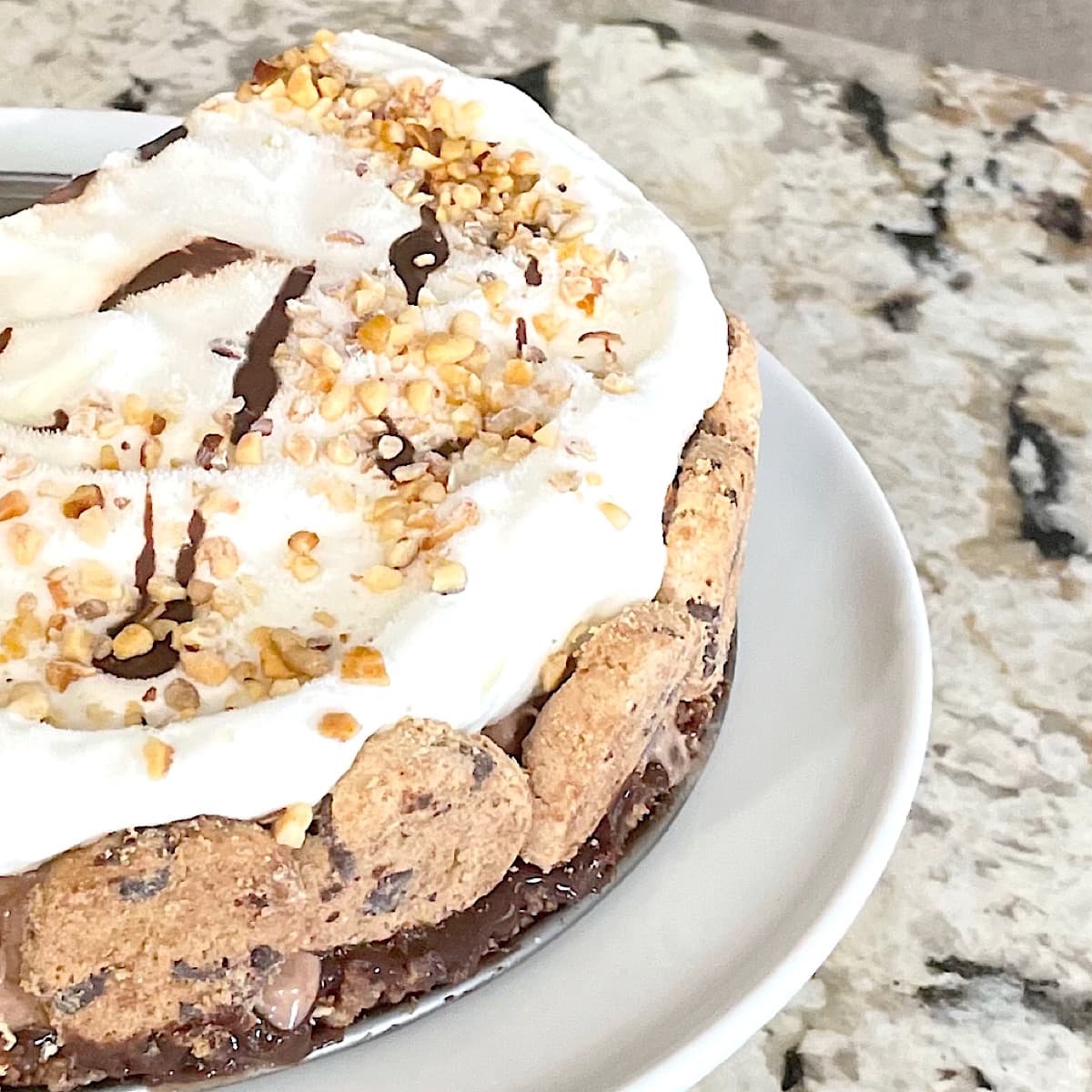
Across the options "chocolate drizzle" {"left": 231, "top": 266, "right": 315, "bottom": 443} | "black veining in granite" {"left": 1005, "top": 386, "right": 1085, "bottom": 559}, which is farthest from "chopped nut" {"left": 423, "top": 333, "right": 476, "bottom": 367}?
"black veining in granite" {"left": 1005, "top": 386, "right": 1085, "bottom": 559}

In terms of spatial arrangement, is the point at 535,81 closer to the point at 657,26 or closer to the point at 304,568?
the point at 657,26

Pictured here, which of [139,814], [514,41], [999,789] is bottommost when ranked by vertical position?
[999,789]

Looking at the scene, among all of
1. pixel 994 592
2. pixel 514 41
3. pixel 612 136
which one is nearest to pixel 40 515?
pixel 994 592

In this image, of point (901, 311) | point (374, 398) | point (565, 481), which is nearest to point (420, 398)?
point (374, 398)

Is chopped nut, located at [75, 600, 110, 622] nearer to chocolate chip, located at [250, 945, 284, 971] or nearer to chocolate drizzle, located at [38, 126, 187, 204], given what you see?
chocolate chip, located at [250, 945, 284, 971]

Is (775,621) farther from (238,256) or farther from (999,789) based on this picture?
(238,256)

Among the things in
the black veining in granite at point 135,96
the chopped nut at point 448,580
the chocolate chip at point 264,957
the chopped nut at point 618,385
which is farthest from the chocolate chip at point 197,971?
the black veining in granite at point 135,96
